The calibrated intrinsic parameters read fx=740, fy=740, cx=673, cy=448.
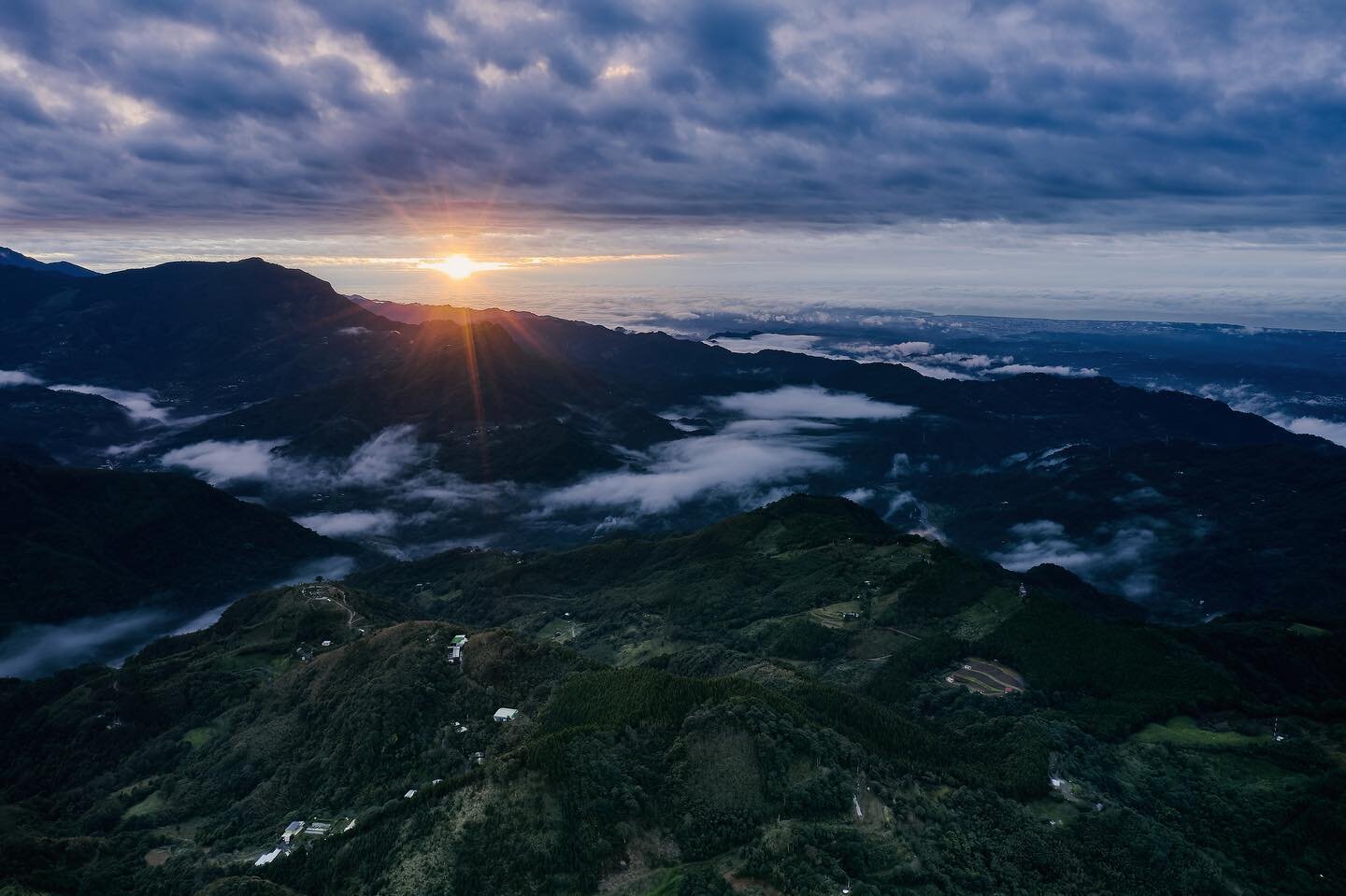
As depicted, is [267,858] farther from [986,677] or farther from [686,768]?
[986,677]

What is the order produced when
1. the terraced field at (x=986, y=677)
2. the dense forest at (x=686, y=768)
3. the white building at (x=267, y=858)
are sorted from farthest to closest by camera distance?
1. the terraced field at (x=986, y=677)
2. the white building at (x=267, y=858)
3. the dense forest at (x=686, y=768)

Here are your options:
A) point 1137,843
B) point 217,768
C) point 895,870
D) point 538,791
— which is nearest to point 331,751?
point 217,768

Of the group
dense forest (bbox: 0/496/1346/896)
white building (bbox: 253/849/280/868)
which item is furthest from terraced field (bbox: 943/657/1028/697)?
white building (bbox: 253/849/280/868)

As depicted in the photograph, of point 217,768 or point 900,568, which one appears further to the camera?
point 900,568

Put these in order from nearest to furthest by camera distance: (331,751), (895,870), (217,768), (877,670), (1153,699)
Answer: (895,870)
(331,751)
(217,768)
(1153,699)
(877,670)

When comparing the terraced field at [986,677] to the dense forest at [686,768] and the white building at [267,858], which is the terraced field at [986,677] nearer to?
Answer: the dense forest at [686,768]

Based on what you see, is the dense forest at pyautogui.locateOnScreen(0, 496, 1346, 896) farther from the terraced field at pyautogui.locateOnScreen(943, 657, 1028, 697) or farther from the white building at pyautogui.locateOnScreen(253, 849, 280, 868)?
the white building at pyautogui.locateOnScreen(253, 849, 280, 868)

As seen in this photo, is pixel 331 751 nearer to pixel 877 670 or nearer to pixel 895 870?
pixel 895 870

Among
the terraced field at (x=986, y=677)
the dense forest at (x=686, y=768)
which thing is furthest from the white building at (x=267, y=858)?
the terraced field at (x=986, y=677)
